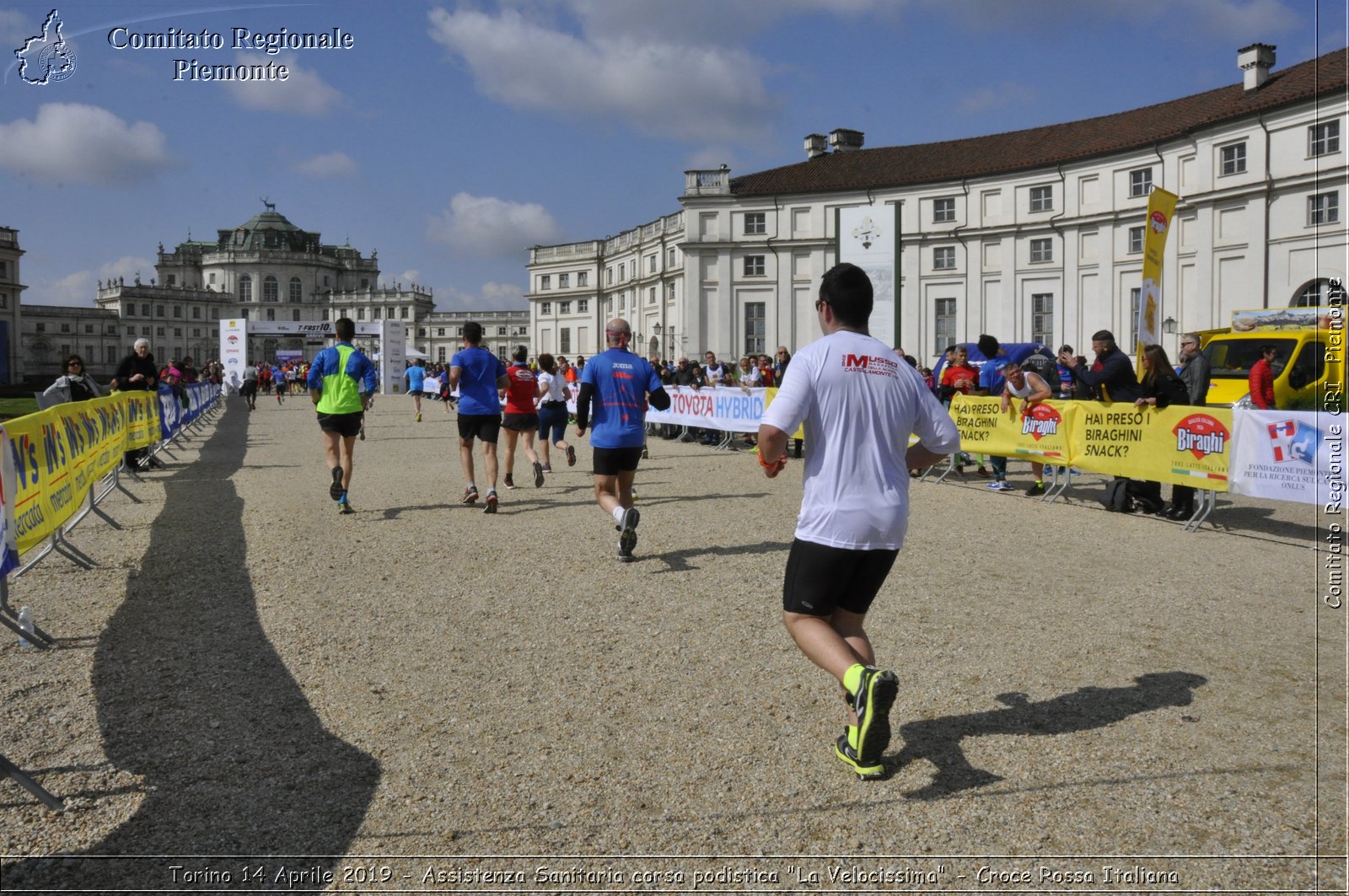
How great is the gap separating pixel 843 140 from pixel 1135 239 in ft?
77.6

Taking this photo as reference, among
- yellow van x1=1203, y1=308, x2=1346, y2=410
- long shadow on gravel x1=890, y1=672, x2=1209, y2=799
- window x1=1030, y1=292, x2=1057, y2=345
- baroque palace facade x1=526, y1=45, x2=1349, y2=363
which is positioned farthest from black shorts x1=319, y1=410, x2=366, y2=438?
window x1=1030, y1=292, x2=1057, y2=345

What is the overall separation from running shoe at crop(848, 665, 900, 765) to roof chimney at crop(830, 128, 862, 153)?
6700cm

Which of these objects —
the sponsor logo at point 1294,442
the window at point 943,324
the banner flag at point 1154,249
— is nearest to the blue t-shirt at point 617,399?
the sponsor logo at point 1294,442

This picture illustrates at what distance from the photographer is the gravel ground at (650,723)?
3.28 m

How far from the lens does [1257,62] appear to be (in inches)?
1815

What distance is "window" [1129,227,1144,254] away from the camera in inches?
1932

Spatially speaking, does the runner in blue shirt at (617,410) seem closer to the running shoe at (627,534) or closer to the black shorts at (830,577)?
the running shoe at (627,534)

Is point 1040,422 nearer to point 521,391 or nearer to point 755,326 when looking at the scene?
point 521,391

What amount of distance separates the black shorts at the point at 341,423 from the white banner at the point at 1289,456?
9.04 m

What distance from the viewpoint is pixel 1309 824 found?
348 centimetres

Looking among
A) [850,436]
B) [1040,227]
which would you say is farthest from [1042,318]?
[850,436]

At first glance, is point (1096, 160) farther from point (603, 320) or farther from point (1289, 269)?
point (603, 320)

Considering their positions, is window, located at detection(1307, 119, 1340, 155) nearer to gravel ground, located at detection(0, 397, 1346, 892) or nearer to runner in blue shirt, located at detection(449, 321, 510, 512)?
gravel ground, located at detection(0, 397, 1346, 892)

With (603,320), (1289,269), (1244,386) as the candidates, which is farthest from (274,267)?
(1244,386)
